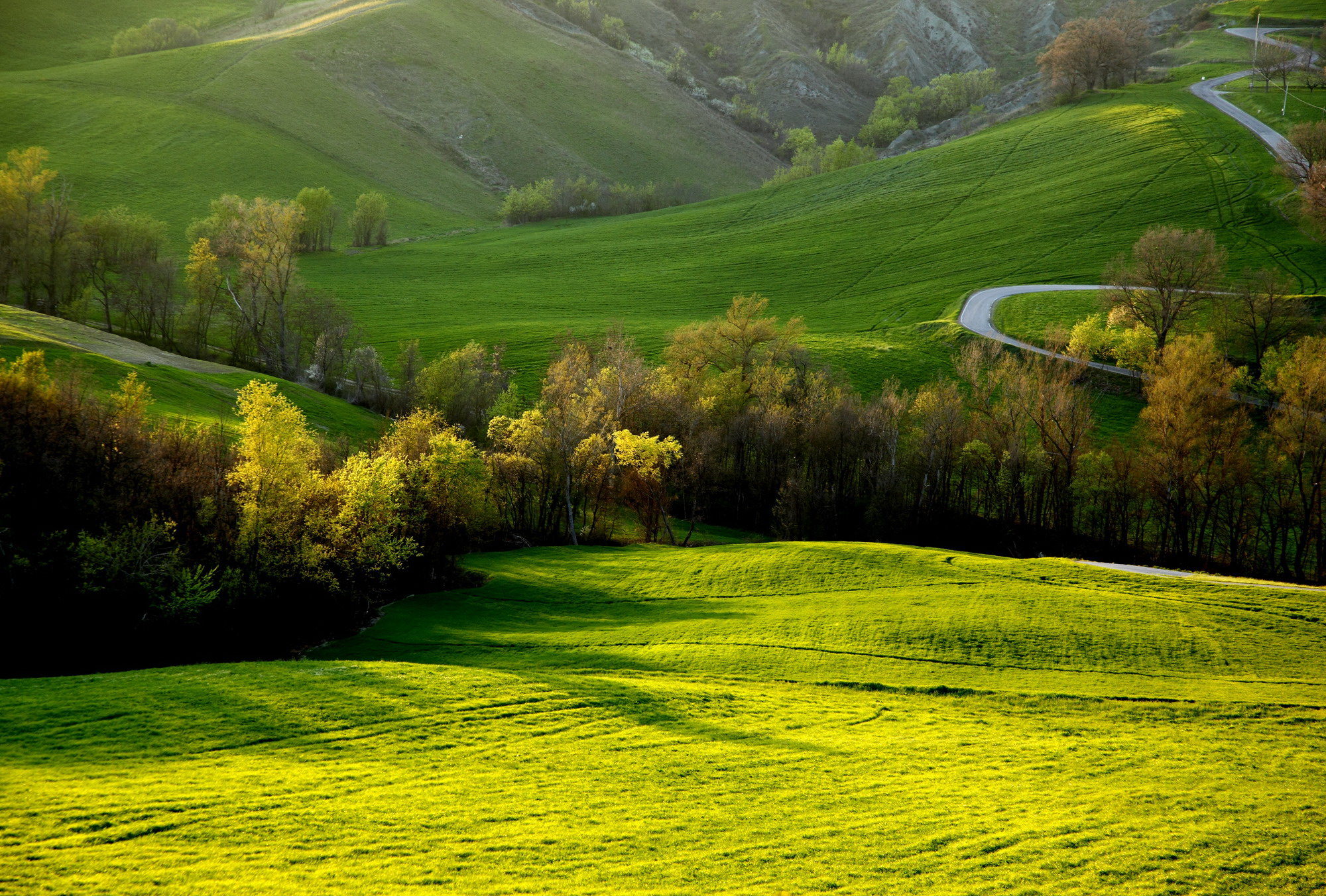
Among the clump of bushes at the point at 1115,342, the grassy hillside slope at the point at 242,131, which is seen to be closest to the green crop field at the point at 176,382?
the clump of bushes at the point at 1115,342

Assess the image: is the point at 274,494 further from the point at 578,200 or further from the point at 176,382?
the point at 578,200

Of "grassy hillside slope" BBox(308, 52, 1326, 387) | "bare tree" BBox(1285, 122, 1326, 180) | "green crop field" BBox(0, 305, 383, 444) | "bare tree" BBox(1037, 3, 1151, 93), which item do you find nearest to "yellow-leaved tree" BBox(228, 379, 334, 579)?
"green crop field" BBox(0, 305, 383, 444)

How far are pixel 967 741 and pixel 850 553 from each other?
71.4 feet

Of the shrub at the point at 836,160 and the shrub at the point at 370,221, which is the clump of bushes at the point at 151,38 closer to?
the shrub at the point at 370,221

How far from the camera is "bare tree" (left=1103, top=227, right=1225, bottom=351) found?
241 feet

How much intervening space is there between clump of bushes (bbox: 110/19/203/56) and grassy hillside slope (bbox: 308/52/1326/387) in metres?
112

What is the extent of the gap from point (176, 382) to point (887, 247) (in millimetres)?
97265

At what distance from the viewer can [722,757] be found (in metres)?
22.8

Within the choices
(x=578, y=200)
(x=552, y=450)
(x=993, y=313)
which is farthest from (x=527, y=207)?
(x=552, y=450)

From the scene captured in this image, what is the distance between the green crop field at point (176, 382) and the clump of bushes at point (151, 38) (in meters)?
167

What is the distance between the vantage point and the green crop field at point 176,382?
167 ft

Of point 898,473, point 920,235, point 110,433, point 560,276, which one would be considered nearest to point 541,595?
point 110,433

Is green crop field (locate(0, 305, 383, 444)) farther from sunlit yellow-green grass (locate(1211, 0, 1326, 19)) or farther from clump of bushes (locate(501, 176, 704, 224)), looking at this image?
sunlit yellow-green grass (locate(1211, 0, 1326, 19))

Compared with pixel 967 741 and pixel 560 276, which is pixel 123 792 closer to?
pixel 967 741
